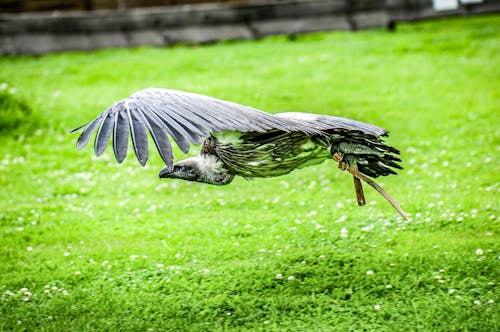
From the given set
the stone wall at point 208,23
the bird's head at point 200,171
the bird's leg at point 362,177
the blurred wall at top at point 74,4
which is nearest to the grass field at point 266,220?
the bird's leg at point 362,177

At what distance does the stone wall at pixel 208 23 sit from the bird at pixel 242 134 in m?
10.2

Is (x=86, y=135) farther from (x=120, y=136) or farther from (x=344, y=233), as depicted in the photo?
(x=344, y=233)

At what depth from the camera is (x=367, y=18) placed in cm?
1527

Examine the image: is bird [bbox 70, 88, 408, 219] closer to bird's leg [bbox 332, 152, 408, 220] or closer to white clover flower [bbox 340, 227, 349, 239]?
bird's leg [bbox 332, 152, 408, 220]

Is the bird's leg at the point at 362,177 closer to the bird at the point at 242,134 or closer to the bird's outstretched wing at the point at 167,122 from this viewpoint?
the bird at the point at 242,134

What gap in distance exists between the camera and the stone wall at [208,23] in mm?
14852

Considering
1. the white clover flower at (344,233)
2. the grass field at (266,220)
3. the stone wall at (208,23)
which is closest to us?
the grass field at (266,220)

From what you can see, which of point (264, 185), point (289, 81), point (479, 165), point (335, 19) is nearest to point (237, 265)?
point (264, 185)

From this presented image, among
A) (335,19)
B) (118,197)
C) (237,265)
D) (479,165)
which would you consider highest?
(335,19)

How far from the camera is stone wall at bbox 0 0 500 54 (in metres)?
14.9

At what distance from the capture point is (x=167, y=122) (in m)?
4.43

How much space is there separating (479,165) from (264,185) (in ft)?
8.64

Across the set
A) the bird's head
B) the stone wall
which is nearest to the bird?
the bird's head

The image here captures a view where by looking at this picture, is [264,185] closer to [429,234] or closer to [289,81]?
[429,234]
